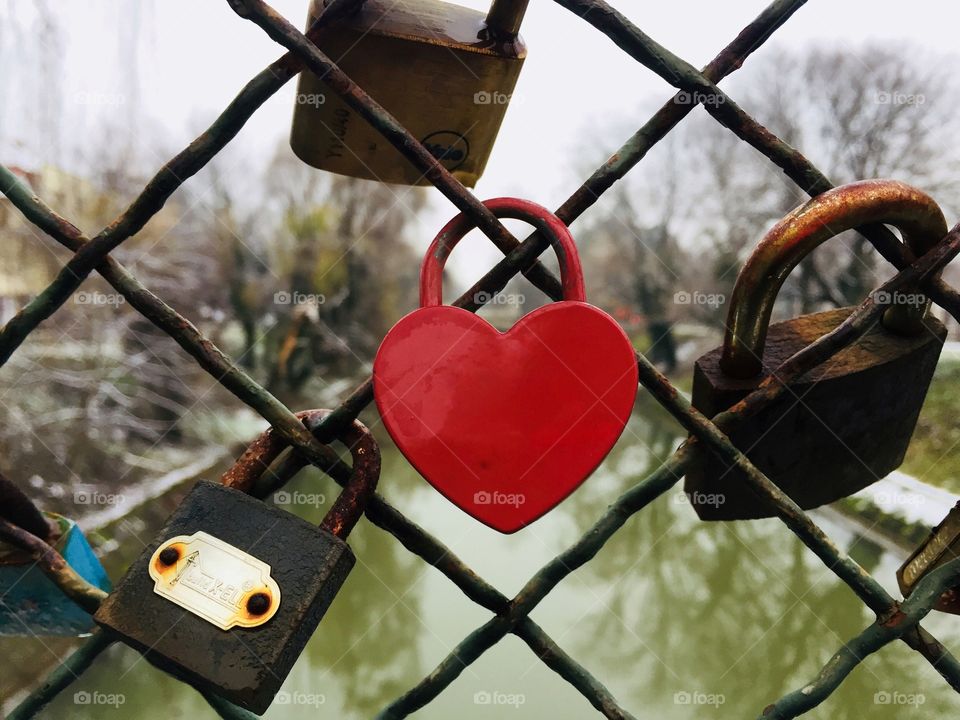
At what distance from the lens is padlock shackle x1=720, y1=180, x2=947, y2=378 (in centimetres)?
41

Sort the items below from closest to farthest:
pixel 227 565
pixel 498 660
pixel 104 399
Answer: pixel 227 565 → pixel 498 660 → pixel 104 399

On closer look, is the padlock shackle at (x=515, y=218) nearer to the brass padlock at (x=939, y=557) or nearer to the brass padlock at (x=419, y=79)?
the brass padlock at (x=419, y=79)

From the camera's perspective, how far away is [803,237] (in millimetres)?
418

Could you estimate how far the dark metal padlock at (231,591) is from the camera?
36 cm

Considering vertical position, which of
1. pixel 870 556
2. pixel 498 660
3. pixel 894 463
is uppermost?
pixel 894 463

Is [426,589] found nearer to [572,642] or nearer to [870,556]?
[572,642]

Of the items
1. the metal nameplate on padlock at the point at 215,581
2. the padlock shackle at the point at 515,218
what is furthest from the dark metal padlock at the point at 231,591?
the padlock shackle at the point at 515,218

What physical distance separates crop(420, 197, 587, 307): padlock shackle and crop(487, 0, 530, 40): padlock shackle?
170 mm

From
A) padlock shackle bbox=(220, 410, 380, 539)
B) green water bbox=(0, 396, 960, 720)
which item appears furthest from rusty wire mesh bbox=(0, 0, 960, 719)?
green water bbox=(0, 396, 960, 720)

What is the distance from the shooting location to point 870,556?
970 mm

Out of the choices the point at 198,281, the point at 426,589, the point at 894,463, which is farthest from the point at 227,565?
the point at 198,281

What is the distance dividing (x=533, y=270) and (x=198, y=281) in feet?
5.42

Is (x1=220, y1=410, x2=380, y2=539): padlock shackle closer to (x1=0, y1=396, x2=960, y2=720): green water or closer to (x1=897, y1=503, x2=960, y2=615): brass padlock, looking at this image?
(x1=897, y1=503, x2=960, y2=615): brass padlock

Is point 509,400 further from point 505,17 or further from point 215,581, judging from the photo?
point 505,17
